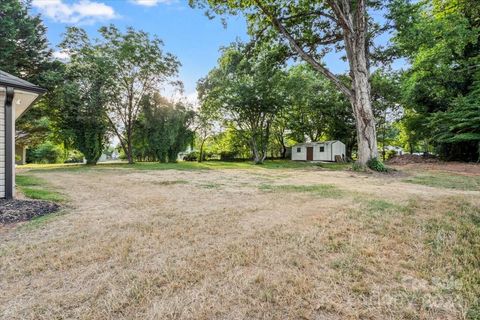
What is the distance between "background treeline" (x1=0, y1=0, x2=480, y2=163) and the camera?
40.5ft

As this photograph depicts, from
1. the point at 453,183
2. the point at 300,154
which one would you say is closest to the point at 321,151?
the point at 300,154

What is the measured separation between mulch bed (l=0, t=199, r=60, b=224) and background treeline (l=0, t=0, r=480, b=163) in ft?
34.2

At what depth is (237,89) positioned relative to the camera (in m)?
19.5

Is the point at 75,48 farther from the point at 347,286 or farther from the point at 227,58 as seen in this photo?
the point at 347,286

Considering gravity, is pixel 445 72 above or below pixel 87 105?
above

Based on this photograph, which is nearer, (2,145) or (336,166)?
(2,145)

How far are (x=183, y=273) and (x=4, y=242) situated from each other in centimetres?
237

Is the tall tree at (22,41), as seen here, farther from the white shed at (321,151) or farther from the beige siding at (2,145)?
the white shed at (321,151)

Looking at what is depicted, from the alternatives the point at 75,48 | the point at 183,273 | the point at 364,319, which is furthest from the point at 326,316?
the point at 75,48

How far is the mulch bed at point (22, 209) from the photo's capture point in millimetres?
3692

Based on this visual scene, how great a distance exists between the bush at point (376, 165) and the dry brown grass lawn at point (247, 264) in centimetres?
641

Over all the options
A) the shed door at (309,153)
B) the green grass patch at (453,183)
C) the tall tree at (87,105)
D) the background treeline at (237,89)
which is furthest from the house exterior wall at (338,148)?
the tall tree at (87,105)

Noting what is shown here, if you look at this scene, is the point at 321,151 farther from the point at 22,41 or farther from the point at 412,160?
the point at 22,41

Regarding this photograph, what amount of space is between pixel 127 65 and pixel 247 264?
22.2 metres
